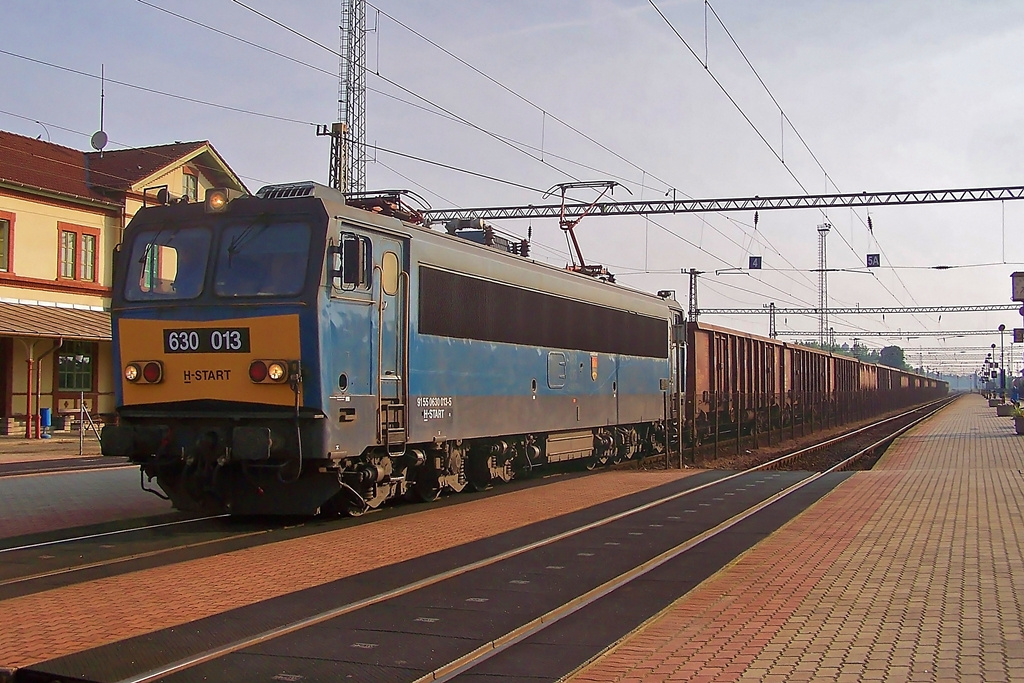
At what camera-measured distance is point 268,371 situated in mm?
11117

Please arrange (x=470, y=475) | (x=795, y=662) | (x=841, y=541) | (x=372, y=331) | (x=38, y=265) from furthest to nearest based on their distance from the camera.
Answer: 1. (x=38, y=265)
2. (x=470, y=475)
3. (x=372, y=331)
4. (x=841, y=541)
5. (x=795, y=662)

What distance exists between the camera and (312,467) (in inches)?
458

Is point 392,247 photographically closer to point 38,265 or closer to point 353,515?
point 353,515

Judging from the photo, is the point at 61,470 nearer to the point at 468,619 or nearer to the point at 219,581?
the point at 219,581

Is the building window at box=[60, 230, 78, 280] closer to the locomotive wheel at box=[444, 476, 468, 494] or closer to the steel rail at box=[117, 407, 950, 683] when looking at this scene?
the locomotive wheel at box=[444, 476, 468, 494]

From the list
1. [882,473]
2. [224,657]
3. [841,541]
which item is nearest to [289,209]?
[224,657]

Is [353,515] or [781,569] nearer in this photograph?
[781,569]

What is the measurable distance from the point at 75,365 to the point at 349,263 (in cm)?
2615

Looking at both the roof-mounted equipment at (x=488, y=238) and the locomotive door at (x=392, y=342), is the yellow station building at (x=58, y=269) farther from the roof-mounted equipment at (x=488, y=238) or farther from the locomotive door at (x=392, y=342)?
the locomotive door at (x=392, y=342)

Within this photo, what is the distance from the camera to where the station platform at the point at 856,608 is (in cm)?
620

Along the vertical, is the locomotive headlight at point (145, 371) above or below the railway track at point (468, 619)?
above

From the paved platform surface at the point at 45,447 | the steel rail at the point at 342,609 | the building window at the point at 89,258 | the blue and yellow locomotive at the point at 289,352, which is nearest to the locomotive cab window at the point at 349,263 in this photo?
the blue and yellow locomotive at the point at 289,352

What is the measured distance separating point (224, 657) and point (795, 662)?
3450 millimetres

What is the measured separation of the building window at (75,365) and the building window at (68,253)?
2.28 m
